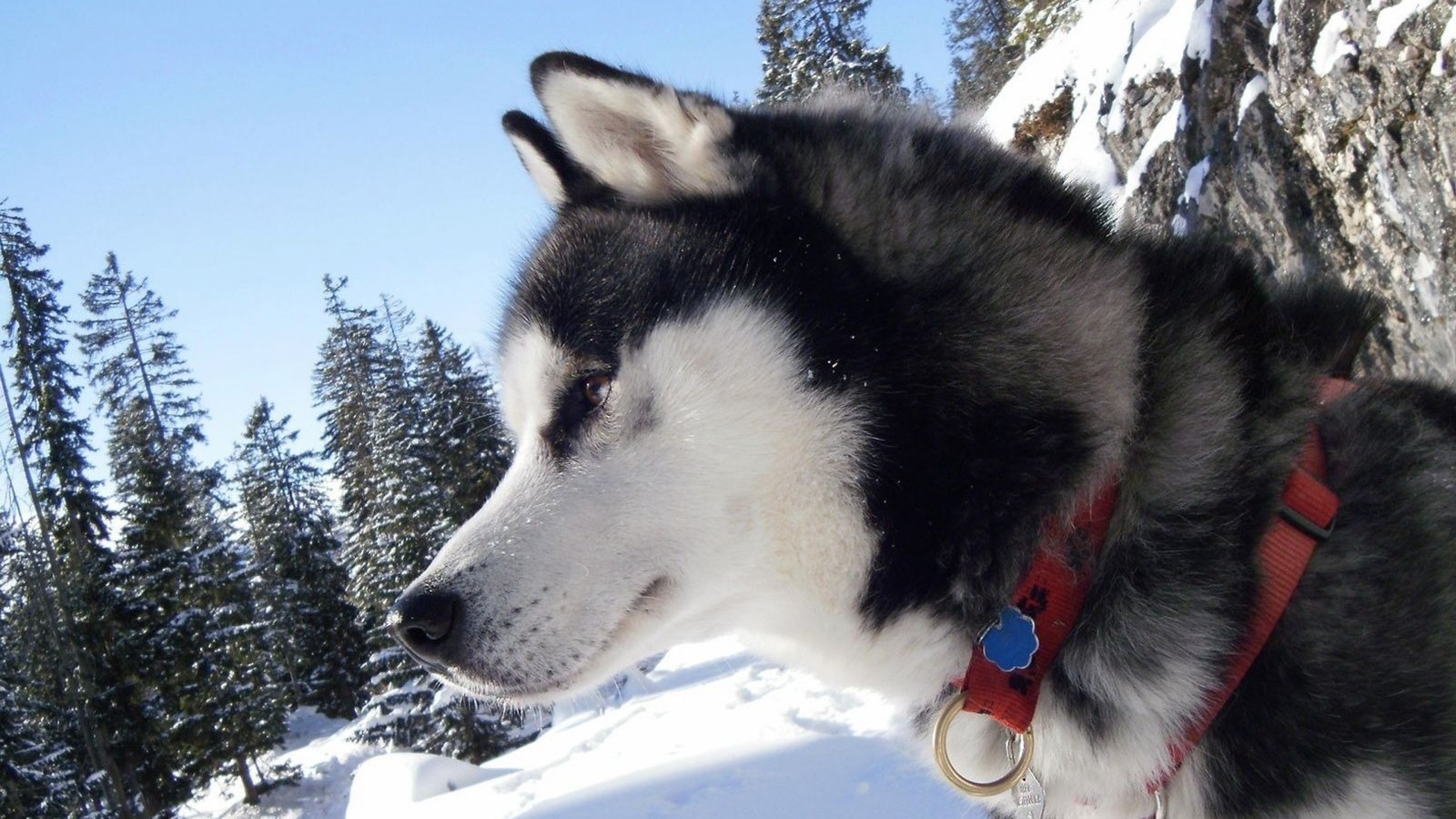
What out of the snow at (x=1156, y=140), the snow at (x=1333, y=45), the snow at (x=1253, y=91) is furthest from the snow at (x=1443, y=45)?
the snow at (x=1156, y=140)

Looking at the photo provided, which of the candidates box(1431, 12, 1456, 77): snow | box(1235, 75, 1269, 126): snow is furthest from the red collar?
box(1235, 75, 1269, 126): snow

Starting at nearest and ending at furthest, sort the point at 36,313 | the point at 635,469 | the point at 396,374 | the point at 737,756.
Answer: the point at 635,469, the point at 737,756, the point at 36,313, the point at 396,374

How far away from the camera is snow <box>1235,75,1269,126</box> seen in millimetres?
5848

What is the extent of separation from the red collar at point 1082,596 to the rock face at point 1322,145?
191 cm

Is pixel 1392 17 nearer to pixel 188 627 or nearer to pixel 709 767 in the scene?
pixel 709 767

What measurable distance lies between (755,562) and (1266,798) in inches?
40.7

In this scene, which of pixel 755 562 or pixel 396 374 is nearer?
pixel 755 562

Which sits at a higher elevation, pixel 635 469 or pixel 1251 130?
pixel 1251 130

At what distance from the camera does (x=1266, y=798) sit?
157cm

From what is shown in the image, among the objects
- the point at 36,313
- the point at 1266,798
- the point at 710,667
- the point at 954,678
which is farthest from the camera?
the point at 36,313

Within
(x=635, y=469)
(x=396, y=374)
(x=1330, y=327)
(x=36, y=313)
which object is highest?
(x=36, y=313)

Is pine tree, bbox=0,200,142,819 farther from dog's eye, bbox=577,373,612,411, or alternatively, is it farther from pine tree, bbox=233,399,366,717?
dog's eye, bbox=577,373,612,411

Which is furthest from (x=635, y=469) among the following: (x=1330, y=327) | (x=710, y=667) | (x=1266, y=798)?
(x=710, y=667)

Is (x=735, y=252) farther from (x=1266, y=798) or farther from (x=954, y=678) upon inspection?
(x=1266, y=798)
